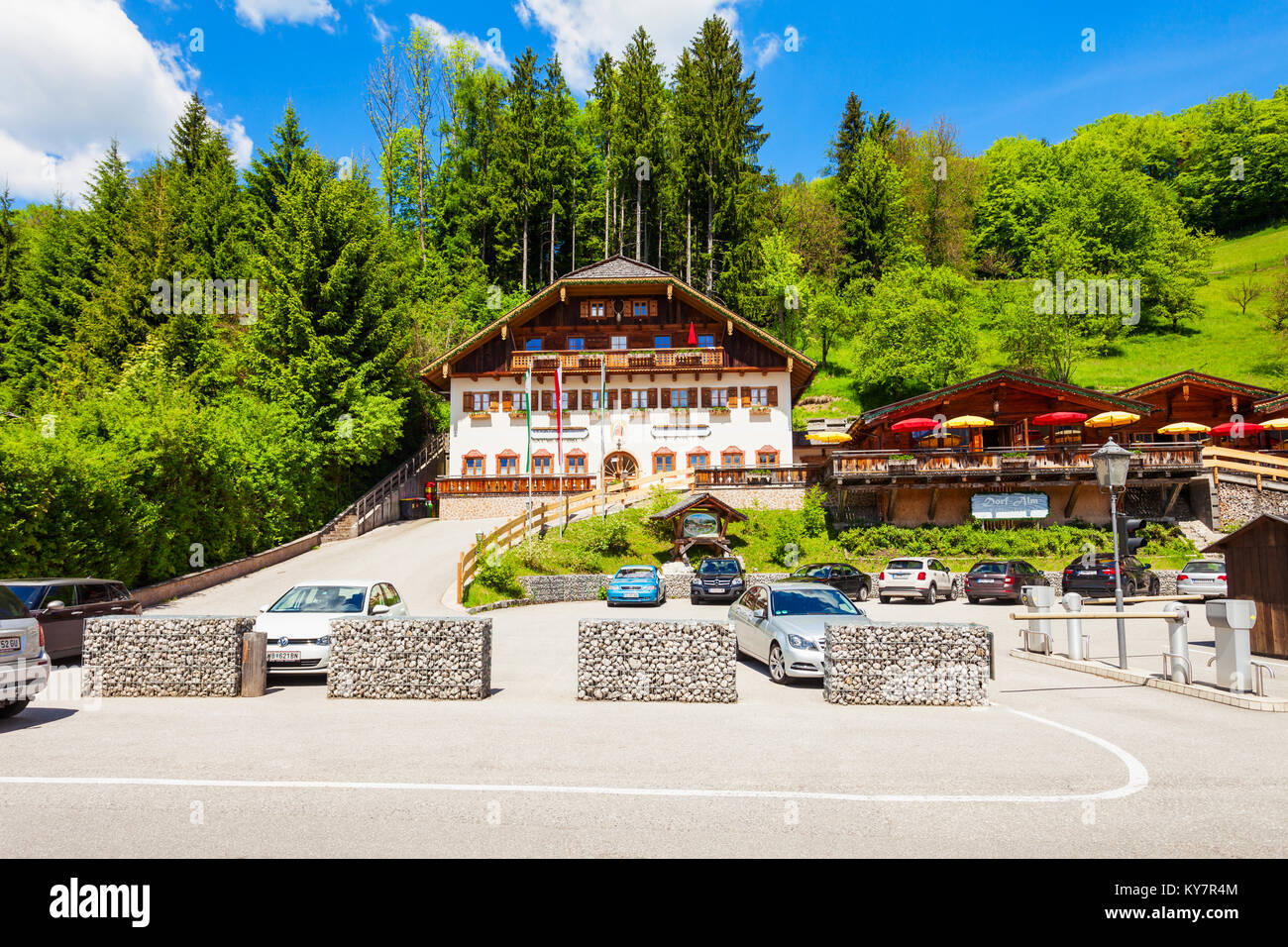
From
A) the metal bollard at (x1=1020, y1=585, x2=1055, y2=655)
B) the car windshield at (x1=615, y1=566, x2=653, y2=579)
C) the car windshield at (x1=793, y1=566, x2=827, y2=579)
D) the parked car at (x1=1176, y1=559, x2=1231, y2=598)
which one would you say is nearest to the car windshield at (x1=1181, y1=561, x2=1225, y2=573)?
the parked car at (x1=1176, y1=559, x2=1231, y2=598)

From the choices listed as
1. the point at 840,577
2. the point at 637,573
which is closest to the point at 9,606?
the point at 637,573

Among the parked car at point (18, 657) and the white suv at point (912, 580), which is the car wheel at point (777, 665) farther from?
the white suv at point (912, 580)

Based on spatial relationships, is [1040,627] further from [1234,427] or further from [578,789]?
[1234,427]

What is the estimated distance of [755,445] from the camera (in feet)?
143

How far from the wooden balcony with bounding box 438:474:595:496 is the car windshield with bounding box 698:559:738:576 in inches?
640

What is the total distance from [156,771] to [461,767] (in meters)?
2.81

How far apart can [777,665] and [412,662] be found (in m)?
5.75

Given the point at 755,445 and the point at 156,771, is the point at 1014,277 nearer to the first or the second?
the point at 755,445

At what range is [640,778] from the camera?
6.77 m

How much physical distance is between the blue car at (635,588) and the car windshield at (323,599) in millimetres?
11202

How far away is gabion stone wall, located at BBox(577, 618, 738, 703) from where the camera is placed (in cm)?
1053

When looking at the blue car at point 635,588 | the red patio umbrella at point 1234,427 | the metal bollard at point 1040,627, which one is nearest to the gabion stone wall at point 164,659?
the blue car at point 635,588

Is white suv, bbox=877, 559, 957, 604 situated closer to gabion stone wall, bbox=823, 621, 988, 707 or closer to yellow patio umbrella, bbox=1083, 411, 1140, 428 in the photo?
gabion stone wall, bbox=823, 621, 988, 707
